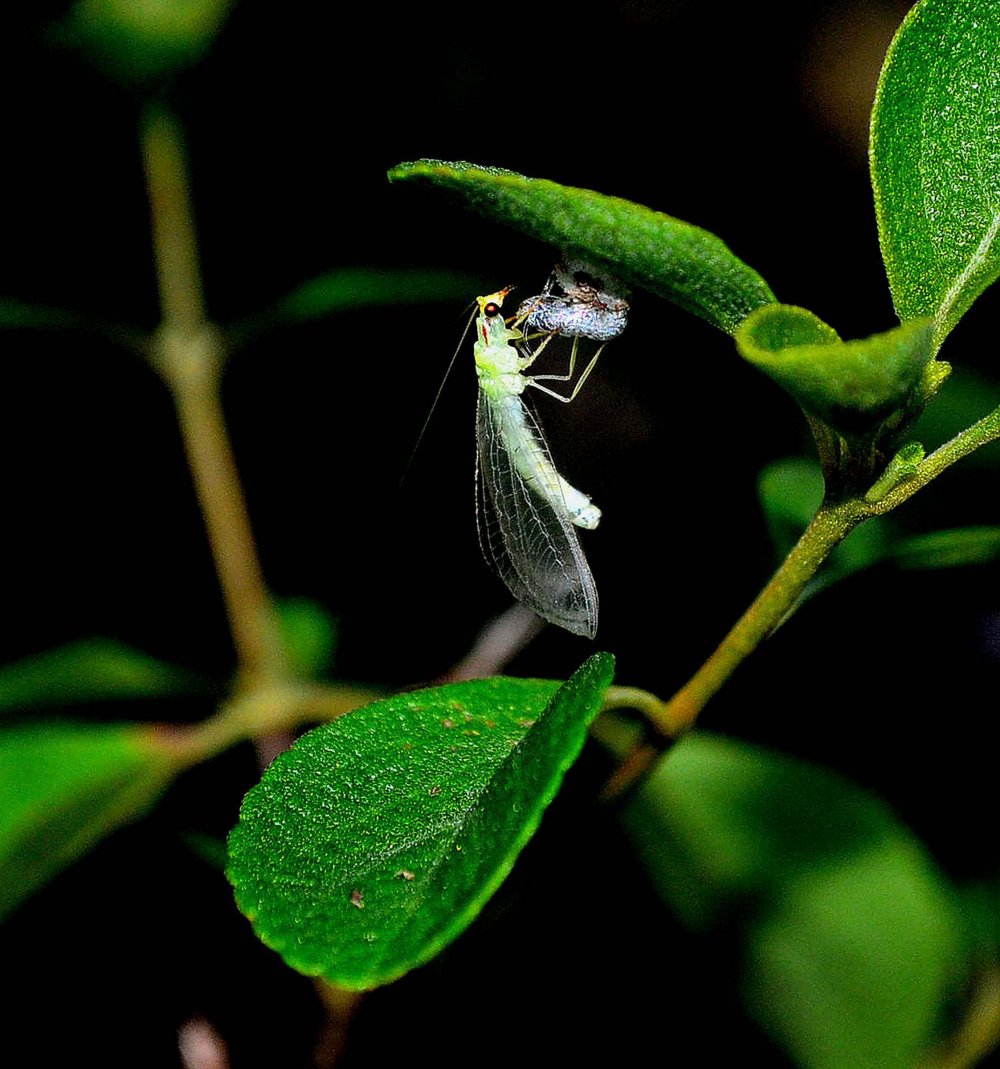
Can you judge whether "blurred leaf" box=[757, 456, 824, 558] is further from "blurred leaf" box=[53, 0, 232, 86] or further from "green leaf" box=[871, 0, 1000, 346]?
"blurred leaf" box=[53, 0, 232, 86]

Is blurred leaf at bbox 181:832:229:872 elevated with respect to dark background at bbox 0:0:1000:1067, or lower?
lower

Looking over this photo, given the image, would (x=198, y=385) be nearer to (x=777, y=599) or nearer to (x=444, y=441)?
(x=444, y=441)

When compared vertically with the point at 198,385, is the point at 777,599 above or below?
below

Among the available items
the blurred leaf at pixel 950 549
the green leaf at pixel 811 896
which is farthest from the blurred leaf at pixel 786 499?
the green leaf at pixel 811 896

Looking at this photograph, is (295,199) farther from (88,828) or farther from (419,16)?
(88,828)

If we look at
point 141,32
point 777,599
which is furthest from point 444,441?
point 777,599

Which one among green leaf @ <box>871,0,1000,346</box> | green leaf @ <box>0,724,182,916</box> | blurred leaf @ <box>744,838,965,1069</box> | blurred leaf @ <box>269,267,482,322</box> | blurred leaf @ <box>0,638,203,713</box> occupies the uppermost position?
blurred leaf @ <box>269,267,482,322</box>

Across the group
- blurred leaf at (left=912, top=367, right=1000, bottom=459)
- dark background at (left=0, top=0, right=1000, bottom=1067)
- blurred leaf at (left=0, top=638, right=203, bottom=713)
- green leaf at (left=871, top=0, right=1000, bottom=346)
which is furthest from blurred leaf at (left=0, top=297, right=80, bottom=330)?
green leaf at (left=871, top=0, right=1000, bottom=346)
